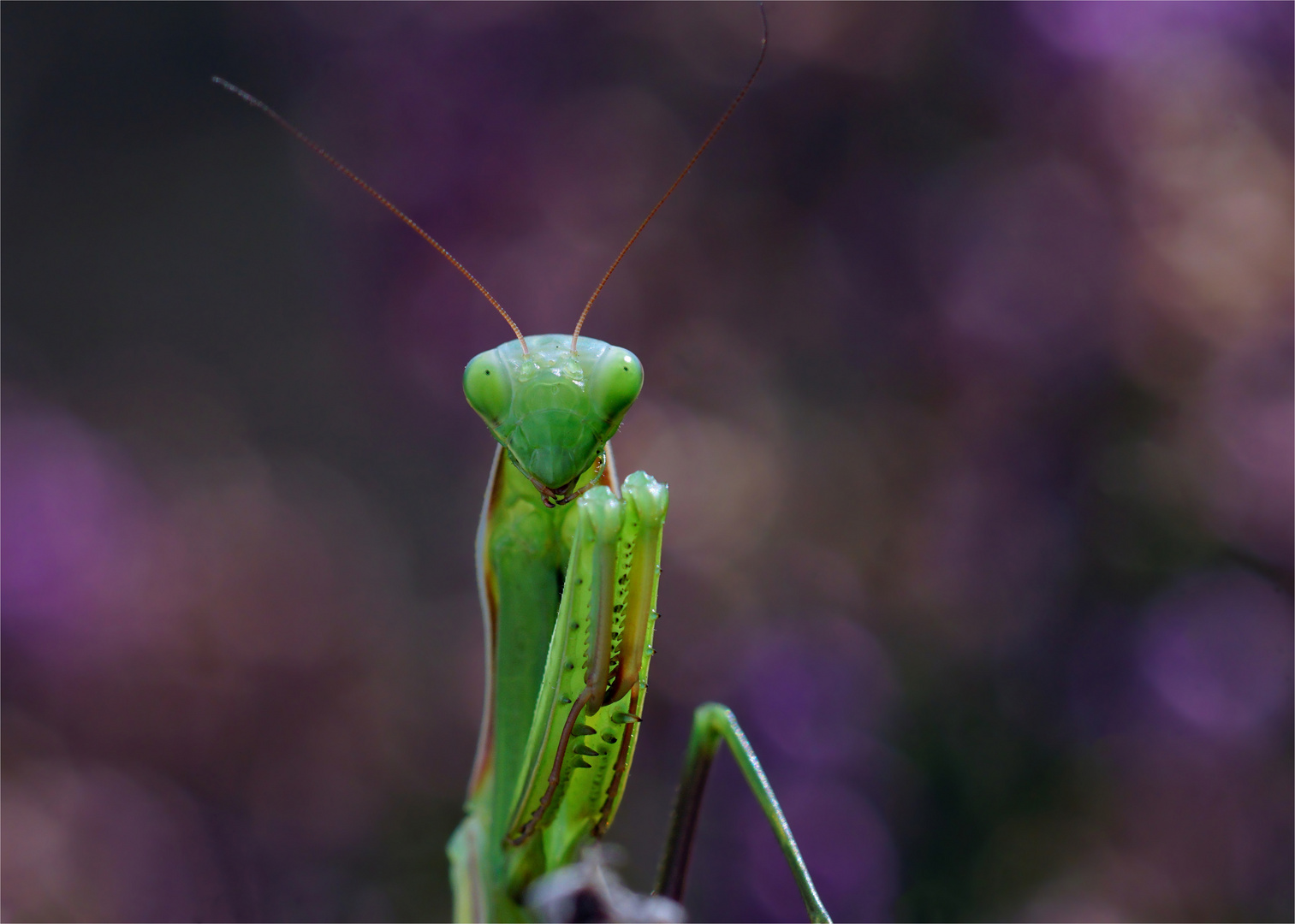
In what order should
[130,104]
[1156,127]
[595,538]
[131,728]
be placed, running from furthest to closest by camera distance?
[130,104], [1156,127], [131,728], [595,538]

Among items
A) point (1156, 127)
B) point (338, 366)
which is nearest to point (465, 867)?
point (338, 366)

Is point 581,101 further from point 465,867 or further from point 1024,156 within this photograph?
point 465,867

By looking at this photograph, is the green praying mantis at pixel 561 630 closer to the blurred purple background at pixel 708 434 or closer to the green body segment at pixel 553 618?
the green body segment at pixel 553 618

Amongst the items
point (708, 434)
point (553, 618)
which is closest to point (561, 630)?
point (553, 618)

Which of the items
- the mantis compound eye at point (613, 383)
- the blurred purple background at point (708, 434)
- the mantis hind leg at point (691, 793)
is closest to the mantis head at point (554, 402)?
the mantis compound eye at point (613, 383)

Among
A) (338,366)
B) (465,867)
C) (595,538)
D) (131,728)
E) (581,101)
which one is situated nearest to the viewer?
(595,538)

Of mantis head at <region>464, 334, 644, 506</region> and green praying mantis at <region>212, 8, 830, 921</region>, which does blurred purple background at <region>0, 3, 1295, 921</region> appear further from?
mantis head at <region>464, 334, 644, 506</region>
